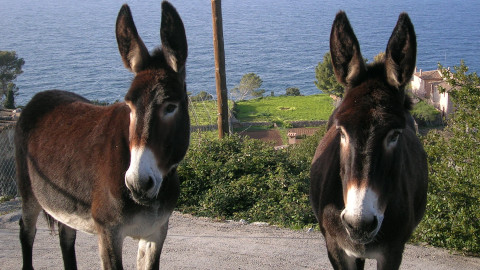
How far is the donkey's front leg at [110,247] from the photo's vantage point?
13.8 feet

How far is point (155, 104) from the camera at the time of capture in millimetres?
3729

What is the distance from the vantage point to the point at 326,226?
409cm

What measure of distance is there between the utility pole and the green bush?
2091 millimetres

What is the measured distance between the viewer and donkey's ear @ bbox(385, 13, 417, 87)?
338 centimetres

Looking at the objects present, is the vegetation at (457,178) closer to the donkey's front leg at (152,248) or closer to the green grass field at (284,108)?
the donkey's front leg at (152,248)

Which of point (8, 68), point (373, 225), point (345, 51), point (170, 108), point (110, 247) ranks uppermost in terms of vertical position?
point (345, 51)

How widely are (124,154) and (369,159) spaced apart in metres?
2.11

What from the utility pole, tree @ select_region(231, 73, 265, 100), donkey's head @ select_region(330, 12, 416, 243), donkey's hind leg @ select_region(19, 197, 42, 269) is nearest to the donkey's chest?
donkey's head @ select_region(330, 12, 416, 243)

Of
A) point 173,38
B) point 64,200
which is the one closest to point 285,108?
point 64,200

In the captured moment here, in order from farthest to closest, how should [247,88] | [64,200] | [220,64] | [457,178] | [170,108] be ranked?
[247,88], [220,64], [457,178], [64,200], [170,108]

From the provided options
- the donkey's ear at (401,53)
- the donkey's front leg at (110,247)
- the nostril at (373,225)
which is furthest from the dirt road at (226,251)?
the donkey's ear at (401,53)

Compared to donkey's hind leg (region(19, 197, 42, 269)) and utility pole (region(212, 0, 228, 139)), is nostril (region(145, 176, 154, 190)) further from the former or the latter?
utility pole (region(212, 0, 228, 139))

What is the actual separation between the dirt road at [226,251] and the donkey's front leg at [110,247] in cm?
276

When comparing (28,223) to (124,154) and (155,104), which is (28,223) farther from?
(155,104)
